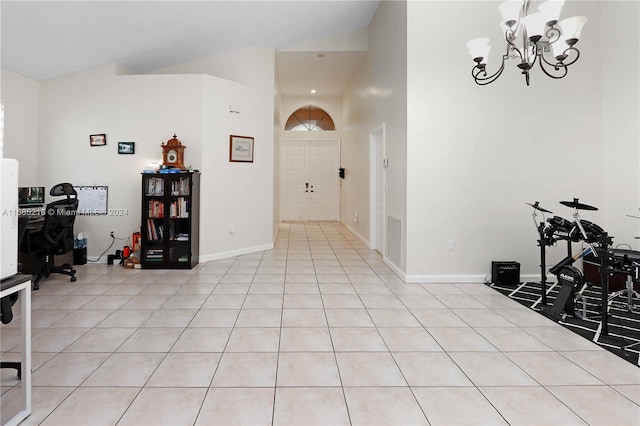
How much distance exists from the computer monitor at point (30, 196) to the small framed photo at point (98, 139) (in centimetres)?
94

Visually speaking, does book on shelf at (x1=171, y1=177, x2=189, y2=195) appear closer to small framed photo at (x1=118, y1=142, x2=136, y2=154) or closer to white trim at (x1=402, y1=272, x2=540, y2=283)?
small framed photo at (x1=118, y1=142, x2=136, y2=154)

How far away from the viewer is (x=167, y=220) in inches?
197

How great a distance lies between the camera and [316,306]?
3.48 m

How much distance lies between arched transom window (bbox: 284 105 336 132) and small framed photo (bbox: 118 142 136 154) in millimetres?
6161

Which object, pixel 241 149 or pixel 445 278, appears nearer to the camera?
pixel 445 278

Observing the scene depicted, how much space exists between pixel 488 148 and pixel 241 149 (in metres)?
3.75

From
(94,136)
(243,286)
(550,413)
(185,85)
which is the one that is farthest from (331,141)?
(550,413)

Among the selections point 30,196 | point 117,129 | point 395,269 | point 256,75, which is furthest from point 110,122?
point 395,269

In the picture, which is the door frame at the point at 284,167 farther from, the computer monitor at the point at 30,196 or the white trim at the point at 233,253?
the computer monitor at the point at 30,196

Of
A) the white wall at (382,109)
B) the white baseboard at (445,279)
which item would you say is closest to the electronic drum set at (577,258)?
the white baseboard at (445,279)

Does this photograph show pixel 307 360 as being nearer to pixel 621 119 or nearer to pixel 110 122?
pixel 621 119

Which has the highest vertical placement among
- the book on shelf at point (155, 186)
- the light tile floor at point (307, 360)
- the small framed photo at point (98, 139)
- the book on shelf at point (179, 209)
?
the small framed photo at point (98, 139)

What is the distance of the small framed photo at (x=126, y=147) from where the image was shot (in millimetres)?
5406

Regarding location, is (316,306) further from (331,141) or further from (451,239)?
(331,141)
